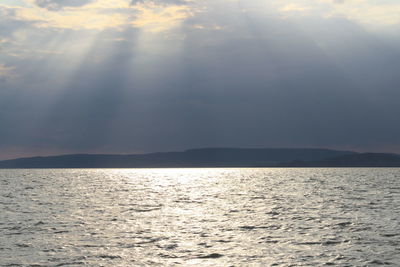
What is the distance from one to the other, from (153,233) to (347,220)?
19665 mm

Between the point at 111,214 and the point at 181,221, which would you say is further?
the point at 111,214

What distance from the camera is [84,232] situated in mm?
38281

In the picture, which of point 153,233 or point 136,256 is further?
point 153,233

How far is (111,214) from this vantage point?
52.6 metres

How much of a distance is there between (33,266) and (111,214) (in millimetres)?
26224

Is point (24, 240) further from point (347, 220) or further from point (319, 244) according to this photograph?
point (347, 220)

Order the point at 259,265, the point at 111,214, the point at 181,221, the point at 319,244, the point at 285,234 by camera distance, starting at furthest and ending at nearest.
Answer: the point at 111,214
the point at 181,221
the point at 285,234
the point at 319,244
the point at 259,265

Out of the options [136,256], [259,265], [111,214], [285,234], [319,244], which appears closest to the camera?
A: [259,265]

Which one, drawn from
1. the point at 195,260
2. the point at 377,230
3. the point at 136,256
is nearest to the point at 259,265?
the point at 195,260

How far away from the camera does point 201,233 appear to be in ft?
123

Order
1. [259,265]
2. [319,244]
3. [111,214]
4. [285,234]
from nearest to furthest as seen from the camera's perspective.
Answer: [259,265], [319,244], [285,234], [111,214]

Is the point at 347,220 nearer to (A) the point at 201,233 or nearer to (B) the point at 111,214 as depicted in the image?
(A) the point at 201,233

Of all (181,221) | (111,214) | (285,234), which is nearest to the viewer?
(285,234)

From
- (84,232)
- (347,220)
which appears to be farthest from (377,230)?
(84,232)
